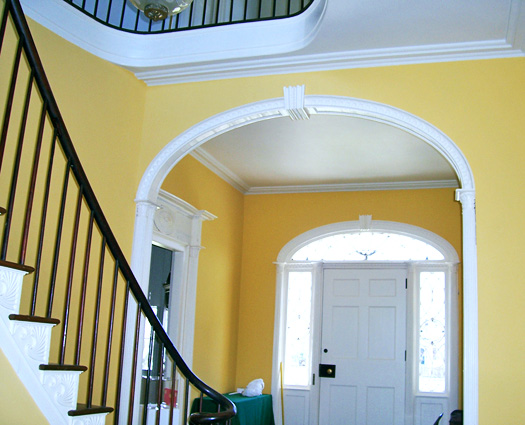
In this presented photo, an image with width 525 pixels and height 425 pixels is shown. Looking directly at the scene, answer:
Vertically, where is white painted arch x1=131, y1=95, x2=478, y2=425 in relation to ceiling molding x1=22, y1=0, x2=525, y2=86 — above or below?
below

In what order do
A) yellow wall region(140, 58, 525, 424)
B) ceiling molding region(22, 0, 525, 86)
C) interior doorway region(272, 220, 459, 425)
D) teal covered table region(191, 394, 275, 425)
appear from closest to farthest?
yellow wall region(140, 58, 525, 424) → ceiling molding region(22, 0, 525, 86) → teal covered table region(191, 394, 275, 425) → interior doorway region(272, 220, 459, 425)

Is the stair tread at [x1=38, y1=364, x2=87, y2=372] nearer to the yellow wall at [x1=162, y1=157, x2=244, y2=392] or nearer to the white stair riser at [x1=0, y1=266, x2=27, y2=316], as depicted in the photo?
the white stair riser at [x1=0, y1=266, x2=27, y2=316]

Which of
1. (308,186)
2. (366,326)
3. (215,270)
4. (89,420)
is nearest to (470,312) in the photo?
(89,420)

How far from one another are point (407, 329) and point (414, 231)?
4.18 feet

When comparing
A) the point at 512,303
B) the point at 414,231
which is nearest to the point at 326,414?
the point at 414,231

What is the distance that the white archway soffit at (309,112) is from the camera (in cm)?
461

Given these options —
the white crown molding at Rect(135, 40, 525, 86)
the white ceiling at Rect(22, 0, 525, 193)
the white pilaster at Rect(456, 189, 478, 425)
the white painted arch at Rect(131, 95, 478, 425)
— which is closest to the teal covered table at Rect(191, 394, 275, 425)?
the white painted arch at Rect(131, 95, 478, 425)

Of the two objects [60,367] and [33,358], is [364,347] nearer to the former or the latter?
[60,367]

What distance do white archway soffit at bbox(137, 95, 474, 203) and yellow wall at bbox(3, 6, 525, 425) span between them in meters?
0.07

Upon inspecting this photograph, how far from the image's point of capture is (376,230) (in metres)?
8.12

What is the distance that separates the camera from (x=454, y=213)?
7867mm

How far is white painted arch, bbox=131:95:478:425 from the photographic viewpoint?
4227mm

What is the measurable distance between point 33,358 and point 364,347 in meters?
5.72

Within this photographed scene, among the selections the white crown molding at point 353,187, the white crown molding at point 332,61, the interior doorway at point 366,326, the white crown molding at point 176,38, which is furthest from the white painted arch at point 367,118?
the interior doorway at point 366,326
